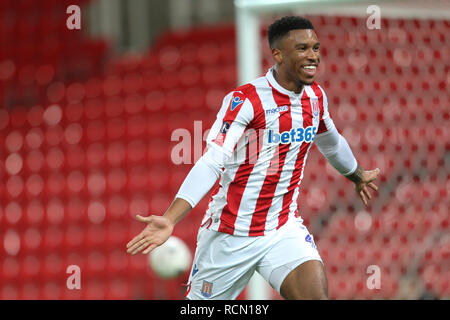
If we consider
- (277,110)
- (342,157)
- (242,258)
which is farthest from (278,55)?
(242,258)

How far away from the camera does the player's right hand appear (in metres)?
2.58

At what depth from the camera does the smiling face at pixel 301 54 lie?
294cm

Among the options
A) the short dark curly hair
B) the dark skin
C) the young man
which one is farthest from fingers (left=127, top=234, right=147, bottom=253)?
the short dark curly hair

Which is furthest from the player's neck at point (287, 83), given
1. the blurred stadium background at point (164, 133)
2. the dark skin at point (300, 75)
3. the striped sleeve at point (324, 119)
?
the blurred stadium background at point (164, 133)

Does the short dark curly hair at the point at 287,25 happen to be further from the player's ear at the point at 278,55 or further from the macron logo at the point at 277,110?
the macron logo at the point at 277,110

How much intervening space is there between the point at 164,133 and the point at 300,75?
4.65 meters

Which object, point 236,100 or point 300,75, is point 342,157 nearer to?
point 300,75

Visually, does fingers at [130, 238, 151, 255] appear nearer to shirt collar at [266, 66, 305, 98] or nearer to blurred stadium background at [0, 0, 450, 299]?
shirt collar at [266, 66, 305, 98]

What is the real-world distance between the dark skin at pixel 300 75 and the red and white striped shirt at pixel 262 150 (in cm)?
8

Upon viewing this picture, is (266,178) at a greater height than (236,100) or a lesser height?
lesser

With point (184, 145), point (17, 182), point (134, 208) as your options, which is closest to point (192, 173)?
point (134, 208)

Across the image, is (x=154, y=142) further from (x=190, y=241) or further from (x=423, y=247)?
(x=423, y=247)

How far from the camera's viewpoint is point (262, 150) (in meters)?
3.05

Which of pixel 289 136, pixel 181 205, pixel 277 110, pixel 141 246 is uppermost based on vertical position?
pixel 277 110
